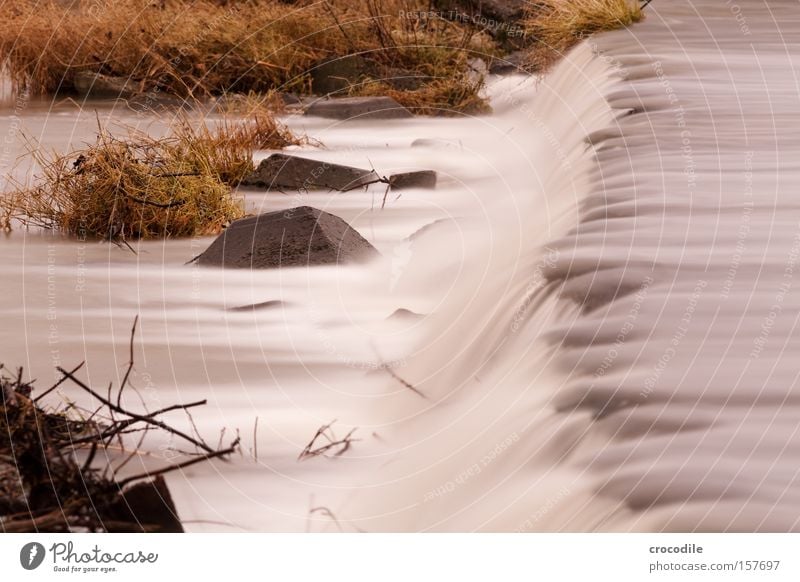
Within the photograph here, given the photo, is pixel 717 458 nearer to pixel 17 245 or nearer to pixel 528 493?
pixel 528 493

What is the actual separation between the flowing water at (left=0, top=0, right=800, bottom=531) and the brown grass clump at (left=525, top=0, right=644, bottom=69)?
1.45 metres

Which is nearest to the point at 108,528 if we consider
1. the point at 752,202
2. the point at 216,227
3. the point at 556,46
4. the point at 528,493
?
the point at 528,493

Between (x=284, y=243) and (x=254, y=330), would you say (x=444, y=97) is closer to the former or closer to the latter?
(x=284, y=243)

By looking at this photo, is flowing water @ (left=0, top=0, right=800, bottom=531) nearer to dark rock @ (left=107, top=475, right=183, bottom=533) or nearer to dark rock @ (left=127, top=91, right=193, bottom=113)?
dark rock @ (left=107, top=475, right=183, bottom=533)

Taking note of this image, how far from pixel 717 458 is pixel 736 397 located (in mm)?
353

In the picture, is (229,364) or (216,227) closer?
(229,364)

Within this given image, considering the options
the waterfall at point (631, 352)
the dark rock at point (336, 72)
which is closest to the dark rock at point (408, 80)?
the dark rock at point (336, 72)

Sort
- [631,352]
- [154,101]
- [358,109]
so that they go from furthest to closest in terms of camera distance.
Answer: [154,101], [358,109], [631,352]

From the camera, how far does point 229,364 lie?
448cm

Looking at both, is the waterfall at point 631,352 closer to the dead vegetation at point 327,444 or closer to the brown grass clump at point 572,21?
the dead vegetation at point 327,444

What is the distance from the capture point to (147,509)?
2.91m

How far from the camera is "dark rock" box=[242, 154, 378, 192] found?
23.7ft
